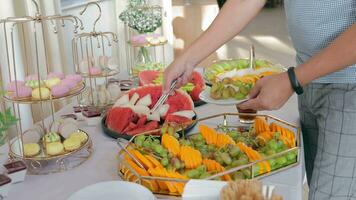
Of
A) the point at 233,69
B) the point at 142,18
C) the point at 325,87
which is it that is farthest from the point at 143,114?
the point at 142,18

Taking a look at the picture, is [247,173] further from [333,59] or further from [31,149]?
[31,149]

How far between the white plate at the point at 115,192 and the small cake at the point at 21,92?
1.25ft

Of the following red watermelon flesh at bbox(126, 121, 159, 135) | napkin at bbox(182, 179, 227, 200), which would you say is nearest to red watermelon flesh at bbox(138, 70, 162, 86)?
red watermelon flesh at bbox(126, 121, 159, 135)

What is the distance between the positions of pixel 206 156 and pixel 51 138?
365 millimetres

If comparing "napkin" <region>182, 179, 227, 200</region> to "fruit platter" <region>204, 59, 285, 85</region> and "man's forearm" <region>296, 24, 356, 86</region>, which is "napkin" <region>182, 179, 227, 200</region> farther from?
"fruit platter" <region>204, 59, 285, 85</region>

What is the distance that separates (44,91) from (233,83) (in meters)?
0.51

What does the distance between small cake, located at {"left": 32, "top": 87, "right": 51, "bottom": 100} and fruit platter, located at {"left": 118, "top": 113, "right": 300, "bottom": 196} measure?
23 centimetres

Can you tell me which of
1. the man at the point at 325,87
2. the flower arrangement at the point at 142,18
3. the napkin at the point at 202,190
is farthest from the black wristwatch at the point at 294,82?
the flower arrangement at the point at 142,18

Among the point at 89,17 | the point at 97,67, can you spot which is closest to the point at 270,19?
the point at 89,17

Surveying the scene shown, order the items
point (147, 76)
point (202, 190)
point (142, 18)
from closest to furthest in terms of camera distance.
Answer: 1. point (202, 190)
2. point (147, 76)
3. point (142, 18)

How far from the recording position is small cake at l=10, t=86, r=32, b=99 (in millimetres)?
982

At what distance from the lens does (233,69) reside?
1.58 metres

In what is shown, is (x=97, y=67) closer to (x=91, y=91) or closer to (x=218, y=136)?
(x=91, y=91)

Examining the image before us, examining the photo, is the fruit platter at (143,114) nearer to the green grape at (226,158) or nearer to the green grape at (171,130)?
the green grape at (171,130)
